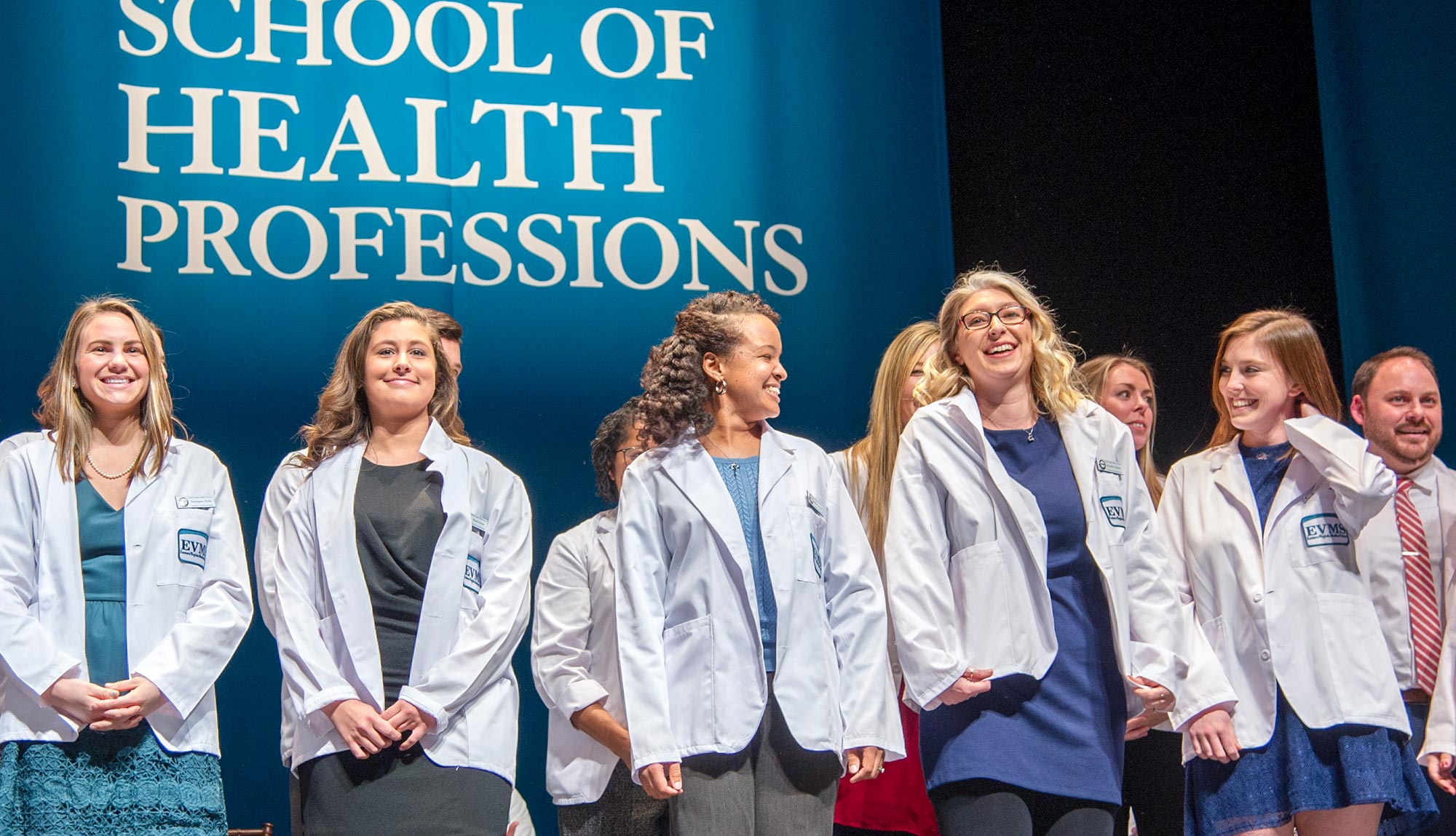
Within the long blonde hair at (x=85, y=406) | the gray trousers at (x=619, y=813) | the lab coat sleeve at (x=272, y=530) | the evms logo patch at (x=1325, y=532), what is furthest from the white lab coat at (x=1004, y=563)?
the long blonde hair at (x=85, y=406)

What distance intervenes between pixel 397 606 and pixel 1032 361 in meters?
1.47

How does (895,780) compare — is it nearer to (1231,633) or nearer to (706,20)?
(1231,633)

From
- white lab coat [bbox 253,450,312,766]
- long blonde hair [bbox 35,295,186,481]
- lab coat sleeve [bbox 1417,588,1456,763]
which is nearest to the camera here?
white lab coat [bbox 253,450,312,766]

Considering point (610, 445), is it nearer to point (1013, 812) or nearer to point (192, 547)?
point (192, 547)

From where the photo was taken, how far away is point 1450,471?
4.05 m

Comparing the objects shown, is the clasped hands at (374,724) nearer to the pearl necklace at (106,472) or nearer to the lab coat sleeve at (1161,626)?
the pearl necklace at (106,472)

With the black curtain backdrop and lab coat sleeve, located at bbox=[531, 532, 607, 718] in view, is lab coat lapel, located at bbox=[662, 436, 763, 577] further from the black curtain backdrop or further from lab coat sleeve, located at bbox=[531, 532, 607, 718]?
the black curtain backdrop

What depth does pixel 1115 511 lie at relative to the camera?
3057mm

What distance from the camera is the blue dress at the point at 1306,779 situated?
126 inches

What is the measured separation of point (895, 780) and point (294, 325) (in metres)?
2.58

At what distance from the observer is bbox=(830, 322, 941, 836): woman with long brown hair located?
3.44 metres

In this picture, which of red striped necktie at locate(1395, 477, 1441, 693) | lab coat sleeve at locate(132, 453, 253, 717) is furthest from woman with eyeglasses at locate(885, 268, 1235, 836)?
lab coat sleeve at locate(132, 453, 253, 717)

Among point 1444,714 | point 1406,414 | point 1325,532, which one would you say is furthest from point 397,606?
point 1406,414

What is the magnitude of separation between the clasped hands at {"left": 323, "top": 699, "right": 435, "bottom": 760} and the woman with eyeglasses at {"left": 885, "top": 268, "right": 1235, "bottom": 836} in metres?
0.99
